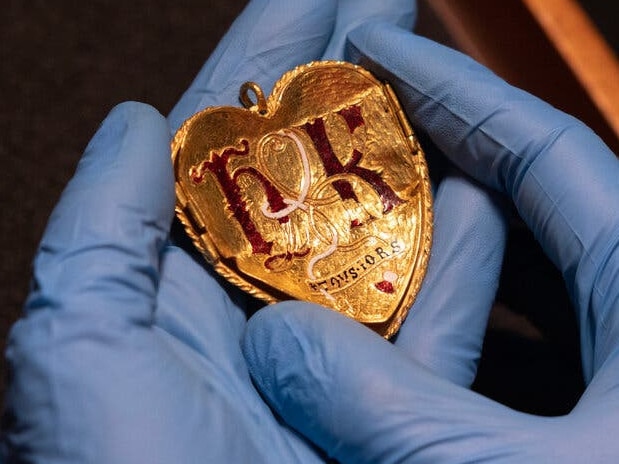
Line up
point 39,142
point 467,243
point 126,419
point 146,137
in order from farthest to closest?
point 39,142, point 467,243, point 146,137, point 126,419

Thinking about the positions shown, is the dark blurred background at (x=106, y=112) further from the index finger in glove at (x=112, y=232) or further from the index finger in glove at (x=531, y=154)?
the index finger in glove at (x=112, y=232)

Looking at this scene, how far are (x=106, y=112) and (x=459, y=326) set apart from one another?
1.97 feet

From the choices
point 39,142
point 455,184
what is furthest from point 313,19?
point 39,142

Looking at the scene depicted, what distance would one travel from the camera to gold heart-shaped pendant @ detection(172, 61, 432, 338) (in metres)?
0.66

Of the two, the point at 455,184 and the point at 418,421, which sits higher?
the point at 455,184

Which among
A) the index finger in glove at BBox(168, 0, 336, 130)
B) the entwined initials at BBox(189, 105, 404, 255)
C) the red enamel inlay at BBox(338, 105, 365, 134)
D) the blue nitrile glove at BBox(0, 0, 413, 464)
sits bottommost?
the blue nitrile glove at BBox(0, 0, 413, 464)

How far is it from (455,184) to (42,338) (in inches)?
18.2

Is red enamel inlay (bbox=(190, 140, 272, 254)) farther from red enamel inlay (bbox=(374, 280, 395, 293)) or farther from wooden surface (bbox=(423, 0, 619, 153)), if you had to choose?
wooden surface (bbox=(423, 0, 619, 153))

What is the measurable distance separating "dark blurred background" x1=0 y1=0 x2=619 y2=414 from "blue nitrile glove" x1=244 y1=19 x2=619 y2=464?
0.53 ft

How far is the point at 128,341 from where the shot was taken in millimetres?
539

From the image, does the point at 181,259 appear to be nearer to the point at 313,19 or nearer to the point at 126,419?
the point at 126,419

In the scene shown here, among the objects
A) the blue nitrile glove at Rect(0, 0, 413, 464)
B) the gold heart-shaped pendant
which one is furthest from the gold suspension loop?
the blue nitrile glove at Rect(0, 0, 413, 464)

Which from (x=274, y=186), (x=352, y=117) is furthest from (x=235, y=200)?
(x=352, y=117)

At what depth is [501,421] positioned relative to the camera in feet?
1.80
